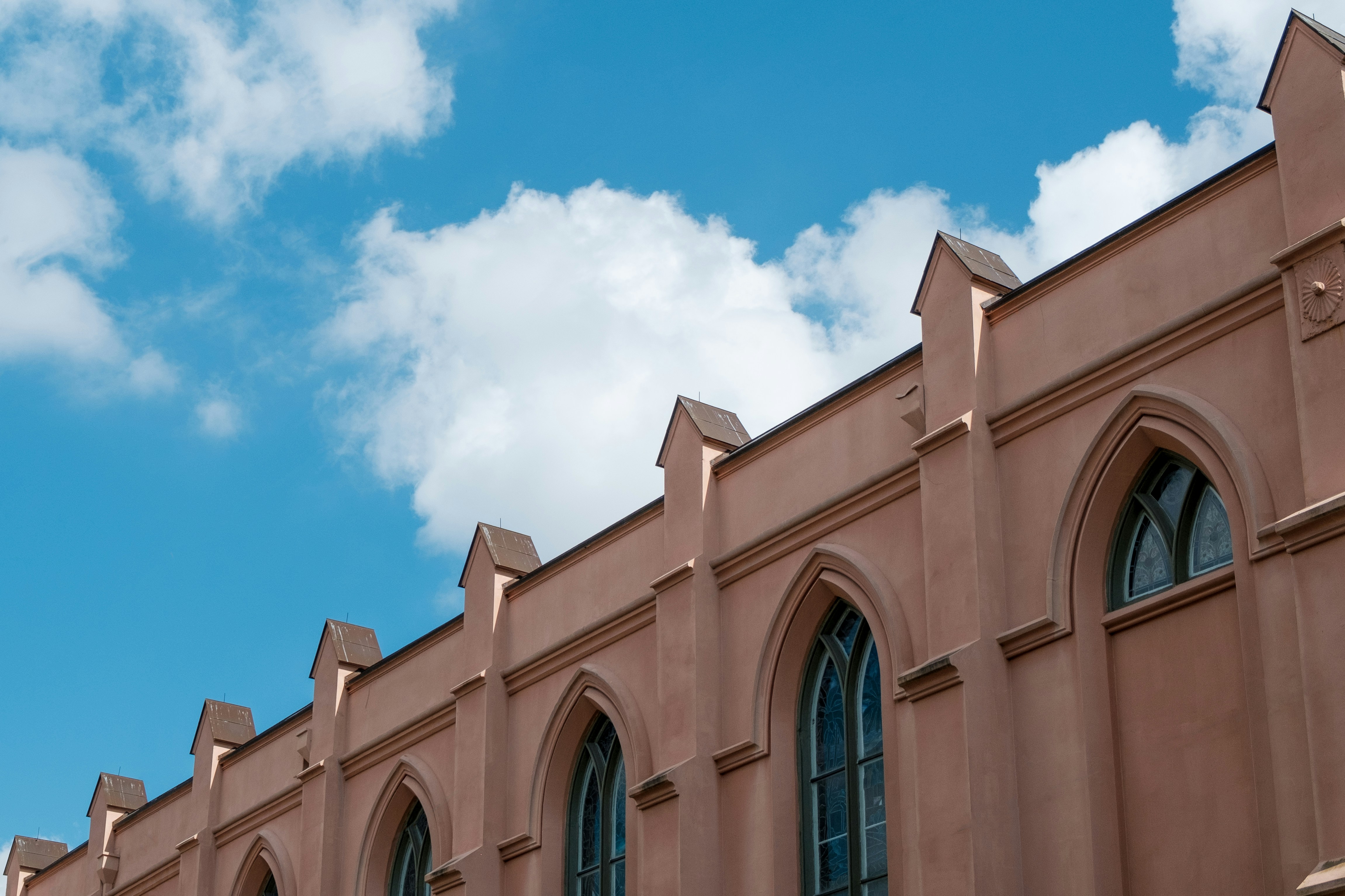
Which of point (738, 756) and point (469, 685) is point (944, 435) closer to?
point (738, 756)

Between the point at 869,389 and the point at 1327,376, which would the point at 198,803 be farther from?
the point at 1327,376

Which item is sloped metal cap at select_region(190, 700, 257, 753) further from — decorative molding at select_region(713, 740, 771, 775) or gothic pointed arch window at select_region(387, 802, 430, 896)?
decorative molding at select_region(713, 740, 771, 775)

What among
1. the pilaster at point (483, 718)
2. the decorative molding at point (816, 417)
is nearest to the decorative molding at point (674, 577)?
the decorative molding at point (816, 417)

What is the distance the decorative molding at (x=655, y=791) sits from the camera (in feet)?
64.6

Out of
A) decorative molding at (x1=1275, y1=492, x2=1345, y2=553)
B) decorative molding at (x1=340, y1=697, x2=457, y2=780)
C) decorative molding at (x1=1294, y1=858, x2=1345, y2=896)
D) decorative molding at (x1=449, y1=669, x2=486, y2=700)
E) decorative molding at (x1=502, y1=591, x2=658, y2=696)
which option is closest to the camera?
decorative molding at (x1=1294, y1=858, x2=1345, y2=896)

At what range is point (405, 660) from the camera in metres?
25.6

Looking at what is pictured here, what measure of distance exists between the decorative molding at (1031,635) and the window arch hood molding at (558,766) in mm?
6331

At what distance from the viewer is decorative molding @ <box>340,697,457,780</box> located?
24375 mm

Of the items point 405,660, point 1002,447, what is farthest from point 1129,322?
point 405,660

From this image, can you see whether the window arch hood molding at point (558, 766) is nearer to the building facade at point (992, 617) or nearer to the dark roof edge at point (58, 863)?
the building facade at point (992, 617)

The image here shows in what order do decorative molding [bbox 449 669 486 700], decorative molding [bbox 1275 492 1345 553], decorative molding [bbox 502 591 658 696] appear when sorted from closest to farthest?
decorative molding [bbox 1275 492 1345 553] → decorative molding [bbox 502 591 658 696] → decorative molding [bbox 449 669 486 700]

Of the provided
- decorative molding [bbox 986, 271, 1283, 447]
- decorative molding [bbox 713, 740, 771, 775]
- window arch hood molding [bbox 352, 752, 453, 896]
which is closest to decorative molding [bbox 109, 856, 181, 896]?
window arch hood molding [bbox 352, 752, 453, 896]

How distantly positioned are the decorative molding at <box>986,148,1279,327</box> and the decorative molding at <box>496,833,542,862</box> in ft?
29.0

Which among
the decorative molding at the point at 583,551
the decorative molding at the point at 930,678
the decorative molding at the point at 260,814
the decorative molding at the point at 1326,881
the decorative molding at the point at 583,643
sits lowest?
the decorative molding at the point at 1326,881
